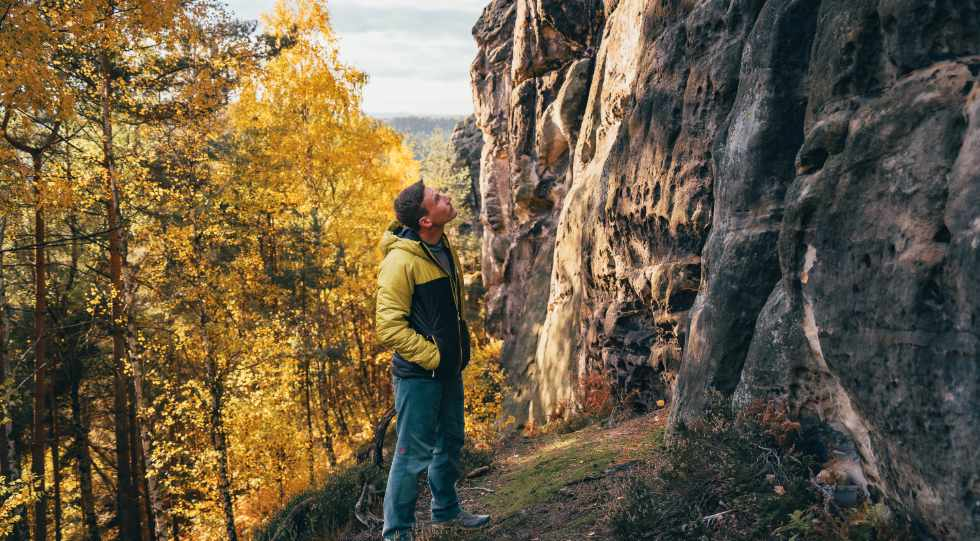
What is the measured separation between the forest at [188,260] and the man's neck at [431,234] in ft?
23.6

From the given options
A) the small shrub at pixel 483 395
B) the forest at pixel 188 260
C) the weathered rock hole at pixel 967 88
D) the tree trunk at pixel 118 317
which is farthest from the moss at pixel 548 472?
the small shrub at pixel 483 395

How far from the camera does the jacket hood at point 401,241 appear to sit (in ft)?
13.5

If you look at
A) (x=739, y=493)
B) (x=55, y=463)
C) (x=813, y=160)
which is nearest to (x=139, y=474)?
(x=55, y=463)

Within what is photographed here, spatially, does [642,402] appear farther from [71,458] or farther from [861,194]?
[71,458]

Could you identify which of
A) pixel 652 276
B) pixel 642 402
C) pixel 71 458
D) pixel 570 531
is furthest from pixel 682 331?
pixel 71 458

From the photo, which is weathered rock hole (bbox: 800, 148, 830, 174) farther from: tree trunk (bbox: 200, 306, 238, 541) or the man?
tree trunk (bbox: 200, 306, 238, 541)

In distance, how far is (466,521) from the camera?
4.57m

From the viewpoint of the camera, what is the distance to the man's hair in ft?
13.6

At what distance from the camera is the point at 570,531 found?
173 inches

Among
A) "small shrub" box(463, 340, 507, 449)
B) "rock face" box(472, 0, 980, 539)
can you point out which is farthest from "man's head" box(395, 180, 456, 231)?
"small shrub" box(463, 340, 507, 449)

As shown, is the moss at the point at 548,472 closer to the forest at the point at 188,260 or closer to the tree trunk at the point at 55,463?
the forest at the point at 188,260

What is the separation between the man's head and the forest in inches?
278

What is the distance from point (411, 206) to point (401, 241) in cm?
26

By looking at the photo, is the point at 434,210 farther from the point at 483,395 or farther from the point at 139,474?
the point at 139,474
